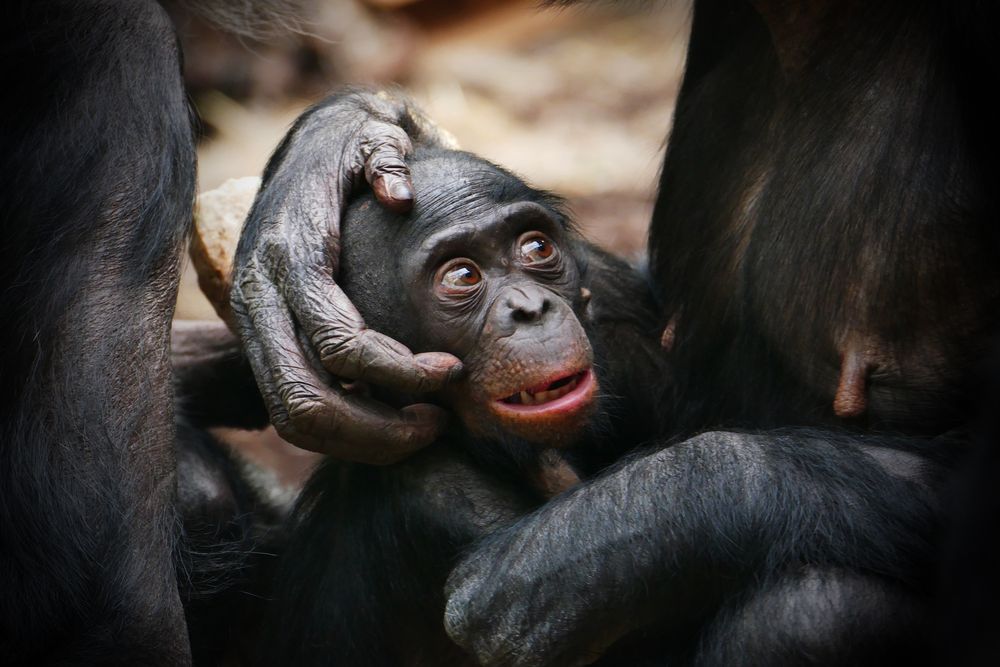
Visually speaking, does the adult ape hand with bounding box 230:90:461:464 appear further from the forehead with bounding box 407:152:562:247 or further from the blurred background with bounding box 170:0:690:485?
the blurred background with bounding box 170:0:690:485

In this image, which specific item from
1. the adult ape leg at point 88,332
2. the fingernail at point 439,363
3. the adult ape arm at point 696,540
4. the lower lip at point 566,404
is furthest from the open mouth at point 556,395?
the adult ape leg at point 88,332

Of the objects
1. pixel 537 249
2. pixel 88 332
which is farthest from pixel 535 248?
pixel 88 332

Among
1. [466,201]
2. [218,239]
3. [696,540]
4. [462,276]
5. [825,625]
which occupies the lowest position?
[825,625]

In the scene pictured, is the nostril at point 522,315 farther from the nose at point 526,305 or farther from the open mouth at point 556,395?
the open mouth at point 556,395

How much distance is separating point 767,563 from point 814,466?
0.25m

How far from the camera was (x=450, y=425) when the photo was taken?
3.01m

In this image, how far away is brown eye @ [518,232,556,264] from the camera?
3.00 meters

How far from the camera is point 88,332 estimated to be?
2.66 m

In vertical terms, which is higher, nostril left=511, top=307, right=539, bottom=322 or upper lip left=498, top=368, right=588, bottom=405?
nostril left=511, top=307, right=539, bottom=322

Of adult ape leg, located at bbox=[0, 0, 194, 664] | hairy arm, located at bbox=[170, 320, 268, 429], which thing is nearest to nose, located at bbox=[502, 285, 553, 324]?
adult ape leg, located at bbox=[0, 0, 194, 664]

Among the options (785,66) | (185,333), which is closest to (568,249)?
(785,66)

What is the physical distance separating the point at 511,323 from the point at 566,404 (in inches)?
9.3

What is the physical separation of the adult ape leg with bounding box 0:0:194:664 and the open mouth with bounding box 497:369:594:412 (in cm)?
83

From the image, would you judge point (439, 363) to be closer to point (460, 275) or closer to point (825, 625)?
point (460, 275)
